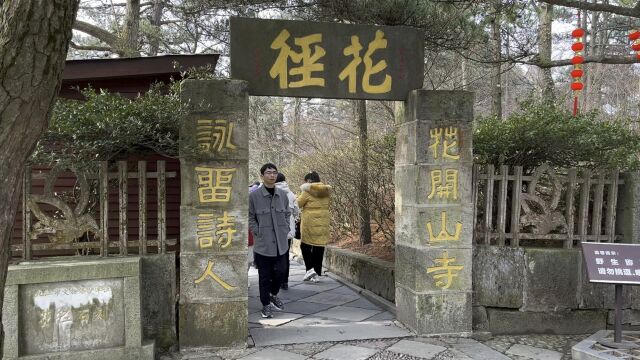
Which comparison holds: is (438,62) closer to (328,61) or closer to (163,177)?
(328,61)

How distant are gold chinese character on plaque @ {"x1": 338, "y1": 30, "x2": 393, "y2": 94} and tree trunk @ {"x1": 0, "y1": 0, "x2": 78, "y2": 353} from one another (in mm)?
3154

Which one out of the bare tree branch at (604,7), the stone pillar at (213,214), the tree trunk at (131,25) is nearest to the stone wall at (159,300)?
the stone pillar at (213,214)

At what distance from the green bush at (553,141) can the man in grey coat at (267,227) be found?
249 cm

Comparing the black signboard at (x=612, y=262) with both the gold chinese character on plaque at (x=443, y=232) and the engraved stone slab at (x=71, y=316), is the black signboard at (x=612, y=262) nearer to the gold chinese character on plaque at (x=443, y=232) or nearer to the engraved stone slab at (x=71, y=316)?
the gold chinese character on plaque at (x=443, y=232)

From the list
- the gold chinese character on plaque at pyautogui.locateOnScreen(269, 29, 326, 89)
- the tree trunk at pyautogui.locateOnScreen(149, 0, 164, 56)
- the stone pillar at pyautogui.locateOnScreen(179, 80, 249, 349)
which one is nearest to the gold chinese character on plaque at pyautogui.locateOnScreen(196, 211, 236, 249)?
the stone pillar at pyautogui.locateOnScreen(179, 80, 249, 349)

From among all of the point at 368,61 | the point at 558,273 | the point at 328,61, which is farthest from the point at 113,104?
the point at 558,273

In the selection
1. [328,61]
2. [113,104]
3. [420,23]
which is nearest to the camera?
[113,104]

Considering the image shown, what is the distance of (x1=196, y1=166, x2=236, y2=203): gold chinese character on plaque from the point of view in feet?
15.3

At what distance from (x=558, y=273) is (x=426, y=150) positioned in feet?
6.79

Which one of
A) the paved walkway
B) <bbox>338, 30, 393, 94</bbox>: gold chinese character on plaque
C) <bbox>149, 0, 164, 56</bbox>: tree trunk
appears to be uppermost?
<bbox>149, 0, 164, 56</bbox>: tree trunk

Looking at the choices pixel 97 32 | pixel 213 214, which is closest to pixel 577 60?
pixel 213 214

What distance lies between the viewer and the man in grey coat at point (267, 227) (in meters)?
5.67

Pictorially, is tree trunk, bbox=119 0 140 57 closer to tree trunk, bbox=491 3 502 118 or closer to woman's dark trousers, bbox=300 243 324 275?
woman's dark trousers, bbox=300 243 324 275

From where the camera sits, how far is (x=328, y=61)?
200 inches
